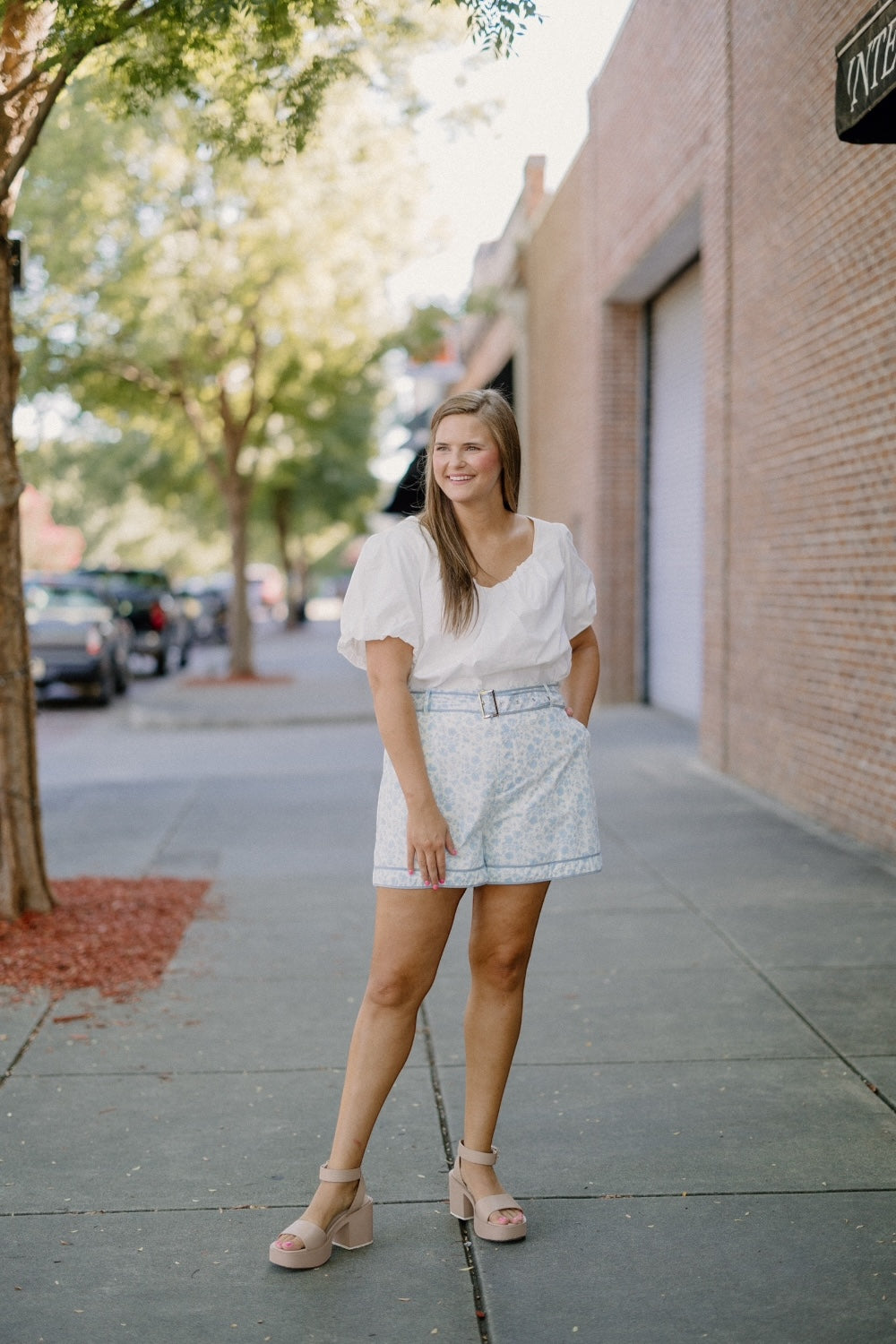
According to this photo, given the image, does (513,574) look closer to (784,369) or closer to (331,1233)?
(331,1233)

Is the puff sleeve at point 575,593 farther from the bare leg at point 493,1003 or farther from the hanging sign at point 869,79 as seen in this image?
the hanging sign at point 869,79

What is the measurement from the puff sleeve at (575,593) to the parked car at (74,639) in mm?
16114

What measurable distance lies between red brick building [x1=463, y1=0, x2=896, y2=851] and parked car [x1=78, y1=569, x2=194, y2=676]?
1027 cm

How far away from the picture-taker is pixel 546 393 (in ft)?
68.2

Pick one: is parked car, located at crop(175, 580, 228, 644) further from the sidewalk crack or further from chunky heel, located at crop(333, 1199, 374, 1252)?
chunky heel, located at crop(333, 1199, 374, 1252)

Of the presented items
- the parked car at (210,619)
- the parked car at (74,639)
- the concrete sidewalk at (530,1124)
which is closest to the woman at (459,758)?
the concrete sidewalk at (530,1124)

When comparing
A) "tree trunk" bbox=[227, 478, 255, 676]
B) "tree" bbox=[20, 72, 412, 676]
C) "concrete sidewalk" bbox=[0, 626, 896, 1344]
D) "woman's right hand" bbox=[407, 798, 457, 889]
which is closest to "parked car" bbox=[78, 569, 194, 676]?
"tree trunk" bbox=[227, 478, 255, 676]

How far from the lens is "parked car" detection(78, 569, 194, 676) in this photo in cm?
2567

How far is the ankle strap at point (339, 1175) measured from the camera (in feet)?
10.9

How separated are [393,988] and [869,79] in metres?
3.98

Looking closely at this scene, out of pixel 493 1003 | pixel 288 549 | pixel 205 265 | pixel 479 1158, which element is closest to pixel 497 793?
pixel 493 1003

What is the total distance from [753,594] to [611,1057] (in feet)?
20.1

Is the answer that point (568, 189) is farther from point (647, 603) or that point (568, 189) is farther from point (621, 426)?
point (647, 603)

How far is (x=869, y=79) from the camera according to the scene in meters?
5.45
